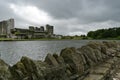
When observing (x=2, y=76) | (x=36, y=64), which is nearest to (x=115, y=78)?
(x=36, y=64)

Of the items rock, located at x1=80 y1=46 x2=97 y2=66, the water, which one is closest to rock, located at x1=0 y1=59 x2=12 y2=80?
rock, located at x1=80 y1=46 x2=97 y2=66

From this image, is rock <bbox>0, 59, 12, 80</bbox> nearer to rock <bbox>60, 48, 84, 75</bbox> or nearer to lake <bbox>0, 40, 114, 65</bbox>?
rock <bbox>60, 48, 84, 75</bbox>

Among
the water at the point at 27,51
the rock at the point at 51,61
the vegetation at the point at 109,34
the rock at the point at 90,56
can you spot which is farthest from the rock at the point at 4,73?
the vegetation at the point at 109,34

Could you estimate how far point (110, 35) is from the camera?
154 m

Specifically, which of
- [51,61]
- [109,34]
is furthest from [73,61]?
[109,34]

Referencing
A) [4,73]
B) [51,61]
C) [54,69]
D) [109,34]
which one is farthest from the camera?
[109,34]

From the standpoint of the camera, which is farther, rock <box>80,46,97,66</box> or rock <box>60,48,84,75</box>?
rock <box>80,46,97,66</box>

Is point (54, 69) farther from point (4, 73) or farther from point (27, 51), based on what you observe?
point (27, 51)

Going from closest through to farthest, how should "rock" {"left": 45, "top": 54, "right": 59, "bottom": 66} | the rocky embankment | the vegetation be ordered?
the rocky embankment → "rock" {"left": 45, "top": 54, "right": 59, "bottom": 66} → the vegetation

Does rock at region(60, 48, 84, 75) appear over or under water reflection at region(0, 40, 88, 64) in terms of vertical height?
over

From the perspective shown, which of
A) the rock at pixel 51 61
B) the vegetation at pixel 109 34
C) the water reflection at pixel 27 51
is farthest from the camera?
the vegetation at pixel 109 34

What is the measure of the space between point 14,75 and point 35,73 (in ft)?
2.58

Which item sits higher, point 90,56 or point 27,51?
point 90,56

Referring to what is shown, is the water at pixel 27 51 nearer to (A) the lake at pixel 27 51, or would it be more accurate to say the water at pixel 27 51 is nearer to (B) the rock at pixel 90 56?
(A) the lake at pixel 27 51
